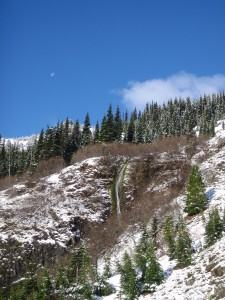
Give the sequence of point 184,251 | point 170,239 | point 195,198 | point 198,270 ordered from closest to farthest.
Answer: point 198,270 < point 184,251 < point 170,239 < point 195,198

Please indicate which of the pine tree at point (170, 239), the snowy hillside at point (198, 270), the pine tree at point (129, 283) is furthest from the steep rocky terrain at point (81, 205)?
the pine tree at point (129, 283)

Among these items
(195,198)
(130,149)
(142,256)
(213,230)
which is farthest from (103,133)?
(213,230)

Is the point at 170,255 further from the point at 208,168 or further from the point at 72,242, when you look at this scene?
the point at 208,168

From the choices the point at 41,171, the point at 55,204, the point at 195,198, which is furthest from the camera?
the point at 41,171

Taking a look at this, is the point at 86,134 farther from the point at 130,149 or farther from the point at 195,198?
the point at 195,198

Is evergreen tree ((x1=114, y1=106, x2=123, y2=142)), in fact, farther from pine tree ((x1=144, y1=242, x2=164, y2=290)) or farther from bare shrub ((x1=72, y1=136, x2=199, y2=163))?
pine tree ((x1=144, y1=242, x2=164, y2=290))

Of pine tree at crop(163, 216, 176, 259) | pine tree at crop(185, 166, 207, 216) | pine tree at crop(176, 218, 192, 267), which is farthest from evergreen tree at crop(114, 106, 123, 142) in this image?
pine tree at crop(176, 218, 192, 267)

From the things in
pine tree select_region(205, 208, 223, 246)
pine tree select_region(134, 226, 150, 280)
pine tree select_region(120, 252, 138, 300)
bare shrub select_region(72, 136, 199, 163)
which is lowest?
pine tree select_region(120, 252, 138, 300)

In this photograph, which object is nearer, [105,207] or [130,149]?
[105,207]

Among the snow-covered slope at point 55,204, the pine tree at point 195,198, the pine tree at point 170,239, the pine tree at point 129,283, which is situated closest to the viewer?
the pine tree at point 129,283

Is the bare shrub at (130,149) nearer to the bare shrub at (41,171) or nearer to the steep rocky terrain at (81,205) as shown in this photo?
the steep rocky terrain at (81,205)

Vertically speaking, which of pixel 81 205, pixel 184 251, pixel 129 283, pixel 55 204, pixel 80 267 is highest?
pixel 55 204

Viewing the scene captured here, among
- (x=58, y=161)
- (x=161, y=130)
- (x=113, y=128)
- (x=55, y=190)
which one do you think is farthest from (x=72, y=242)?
(x=161, y=130)

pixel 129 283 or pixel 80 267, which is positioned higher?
pixel 80 267
